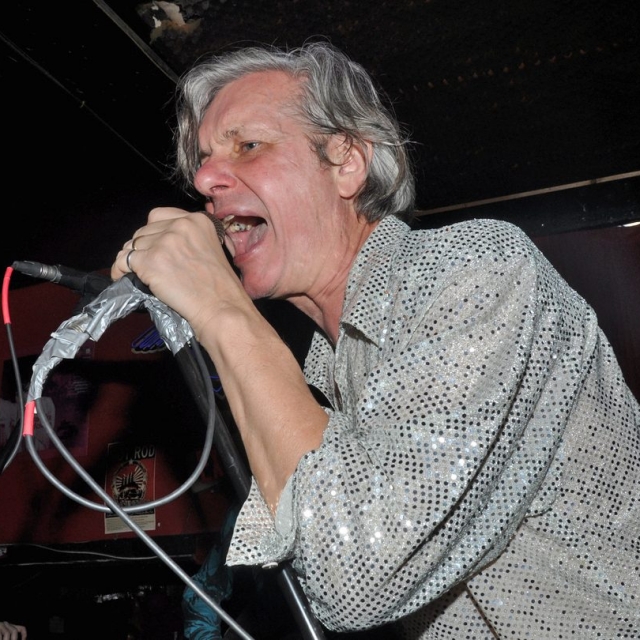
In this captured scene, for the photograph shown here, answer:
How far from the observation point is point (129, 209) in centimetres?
282

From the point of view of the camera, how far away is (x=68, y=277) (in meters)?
1.10

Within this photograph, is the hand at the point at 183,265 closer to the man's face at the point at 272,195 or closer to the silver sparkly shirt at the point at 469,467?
the silver sparkly shirt at the point at 469,467

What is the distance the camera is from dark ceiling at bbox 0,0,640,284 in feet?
6.13

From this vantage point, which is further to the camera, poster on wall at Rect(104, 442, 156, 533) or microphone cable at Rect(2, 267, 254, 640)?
poster on wall at Rect(104, 442, 156, 533)

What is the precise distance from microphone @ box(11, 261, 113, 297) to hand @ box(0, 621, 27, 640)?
211cm

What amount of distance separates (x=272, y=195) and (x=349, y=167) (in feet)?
0.89

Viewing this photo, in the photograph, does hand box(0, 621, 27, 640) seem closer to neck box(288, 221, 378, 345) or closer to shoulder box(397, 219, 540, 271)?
neck box(288, 221, 378, 345)

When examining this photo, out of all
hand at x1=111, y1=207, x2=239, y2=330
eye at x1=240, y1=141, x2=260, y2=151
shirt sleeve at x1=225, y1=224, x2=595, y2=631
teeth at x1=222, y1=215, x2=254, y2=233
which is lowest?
shirt sleeve at x1=225, y1=224, x2=595, y2=631

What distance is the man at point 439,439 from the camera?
808 mm

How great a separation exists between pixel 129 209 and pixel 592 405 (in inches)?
88.7

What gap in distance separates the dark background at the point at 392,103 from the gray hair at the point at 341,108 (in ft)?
0.76

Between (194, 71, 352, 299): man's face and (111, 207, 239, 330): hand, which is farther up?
(111, 207, 239, 330): hand

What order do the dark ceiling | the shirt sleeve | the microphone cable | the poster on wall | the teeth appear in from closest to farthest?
the shirt sleeve → the microphone cable → the teeth → the dark ceiling → the poster on wall

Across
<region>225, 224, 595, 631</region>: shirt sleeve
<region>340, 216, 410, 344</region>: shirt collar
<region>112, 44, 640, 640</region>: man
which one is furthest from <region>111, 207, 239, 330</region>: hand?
<region>225, 224, 595, 631</region>: shirt sleeve
